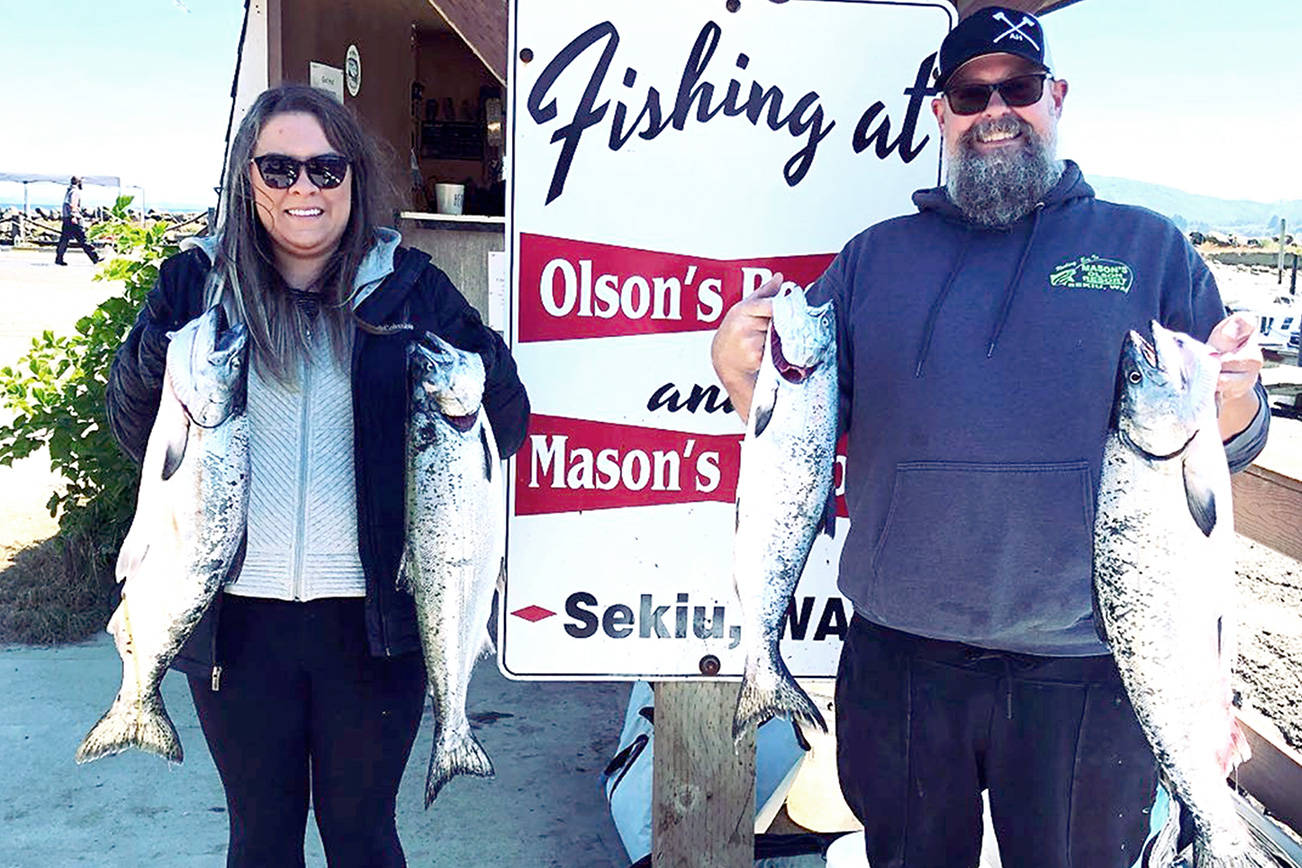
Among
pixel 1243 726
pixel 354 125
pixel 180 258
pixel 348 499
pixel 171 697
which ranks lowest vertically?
pixel 171 697

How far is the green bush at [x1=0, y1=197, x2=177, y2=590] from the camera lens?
496 centimetres

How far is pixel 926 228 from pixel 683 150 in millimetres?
672

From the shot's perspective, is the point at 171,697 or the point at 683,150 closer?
the point at 683,150

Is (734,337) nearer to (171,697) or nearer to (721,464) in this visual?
(721,464)

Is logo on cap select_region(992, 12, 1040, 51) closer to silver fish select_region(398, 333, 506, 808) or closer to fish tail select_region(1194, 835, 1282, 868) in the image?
silver fish select_region(398, 333, 506, 808)

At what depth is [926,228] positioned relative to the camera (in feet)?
7.31

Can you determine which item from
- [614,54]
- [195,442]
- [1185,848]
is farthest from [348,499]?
[1185,848]

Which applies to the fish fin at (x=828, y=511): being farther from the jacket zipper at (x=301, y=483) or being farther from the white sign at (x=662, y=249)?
the jacket zipper at (x=301, y=483)

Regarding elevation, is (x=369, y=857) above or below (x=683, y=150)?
below

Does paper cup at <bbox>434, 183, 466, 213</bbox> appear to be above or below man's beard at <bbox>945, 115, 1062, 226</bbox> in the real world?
above

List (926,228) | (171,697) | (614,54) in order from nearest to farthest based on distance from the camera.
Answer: (926,228) < (614,54) < (171,697)

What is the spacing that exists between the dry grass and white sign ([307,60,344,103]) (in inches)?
95.4

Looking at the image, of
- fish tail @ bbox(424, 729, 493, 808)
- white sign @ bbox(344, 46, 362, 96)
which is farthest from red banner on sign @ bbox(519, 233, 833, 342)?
white sign @ bbox(344, 46, 362, 96)

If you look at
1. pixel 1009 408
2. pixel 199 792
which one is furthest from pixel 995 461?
pixel 199 792
